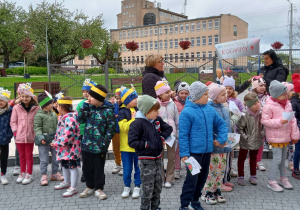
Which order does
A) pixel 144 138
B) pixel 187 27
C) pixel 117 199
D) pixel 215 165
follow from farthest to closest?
pixel 187 27 < pixel 117 199 < pixel 215 165 < pixel 144 138

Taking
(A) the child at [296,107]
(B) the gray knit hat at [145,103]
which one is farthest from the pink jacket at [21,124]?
(A) the child at [296,107]

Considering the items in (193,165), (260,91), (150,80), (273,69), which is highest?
(273,69)

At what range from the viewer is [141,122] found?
367 cm

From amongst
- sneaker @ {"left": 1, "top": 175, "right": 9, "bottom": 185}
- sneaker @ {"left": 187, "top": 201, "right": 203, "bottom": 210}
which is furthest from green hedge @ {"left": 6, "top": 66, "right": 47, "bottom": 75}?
sneaker @ {"left": 187, "top": 201, "right": 203, "bottom": 210}

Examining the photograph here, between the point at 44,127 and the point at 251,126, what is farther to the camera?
the point at 44,127

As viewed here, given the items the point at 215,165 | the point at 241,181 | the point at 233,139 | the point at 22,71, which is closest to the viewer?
the point at 233,139

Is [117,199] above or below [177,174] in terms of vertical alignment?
below

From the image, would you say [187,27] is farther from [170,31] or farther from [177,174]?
[177,174]

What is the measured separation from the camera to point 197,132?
3.73 m

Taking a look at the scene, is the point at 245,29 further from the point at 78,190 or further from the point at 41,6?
the point at 78,190

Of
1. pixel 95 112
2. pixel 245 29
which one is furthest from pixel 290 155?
pixel 245 29

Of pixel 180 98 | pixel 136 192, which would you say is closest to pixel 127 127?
pixel 136 192

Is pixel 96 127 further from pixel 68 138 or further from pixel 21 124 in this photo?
pixel 21 124

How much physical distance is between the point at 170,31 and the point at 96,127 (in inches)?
2919
